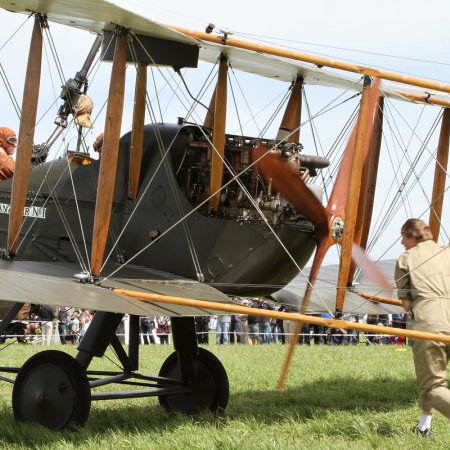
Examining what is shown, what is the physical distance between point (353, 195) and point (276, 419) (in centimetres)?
215

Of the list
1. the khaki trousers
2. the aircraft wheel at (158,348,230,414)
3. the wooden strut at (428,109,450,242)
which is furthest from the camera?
the wooden strut at (428,109,450,242)

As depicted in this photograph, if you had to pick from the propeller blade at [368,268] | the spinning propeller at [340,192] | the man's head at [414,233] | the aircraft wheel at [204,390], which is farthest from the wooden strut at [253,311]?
the aircraft wheel at [204,390]

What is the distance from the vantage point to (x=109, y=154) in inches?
288

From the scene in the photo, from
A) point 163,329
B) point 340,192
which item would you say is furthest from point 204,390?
point 163,329

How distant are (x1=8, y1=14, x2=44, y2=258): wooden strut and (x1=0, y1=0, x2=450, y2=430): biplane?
0.4 inches

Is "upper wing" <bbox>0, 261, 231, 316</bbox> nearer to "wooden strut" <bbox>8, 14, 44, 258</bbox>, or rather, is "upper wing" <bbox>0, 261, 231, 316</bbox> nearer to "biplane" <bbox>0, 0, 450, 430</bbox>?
"biplane" <bbox>0, 0, 450, 430</bbox>

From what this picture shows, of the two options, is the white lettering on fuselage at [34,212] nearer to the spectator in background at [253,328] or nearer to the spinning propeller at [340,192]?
the spinning propeller at [340,192]

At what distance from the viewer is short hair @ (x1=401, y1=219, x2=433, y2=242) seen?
742 cm

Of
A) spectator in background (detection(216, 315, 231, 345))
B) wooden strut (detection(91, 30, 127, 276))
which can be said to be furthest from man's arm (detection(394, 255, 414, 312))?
spectator in background (detection(216, 315, 231, 345))

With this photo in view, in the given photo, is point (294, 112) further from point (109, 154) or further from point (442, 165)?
point (109, 154)

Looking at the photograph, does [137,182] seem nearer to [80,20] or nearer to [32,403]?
[80,20]

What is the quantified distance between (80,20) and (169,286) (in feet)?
8.47

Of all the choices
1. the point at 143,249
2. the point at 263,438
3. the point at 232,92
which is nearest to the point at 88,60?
the point at 232,92

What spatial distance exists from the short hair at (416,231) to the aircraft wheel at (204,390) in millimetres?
2284
